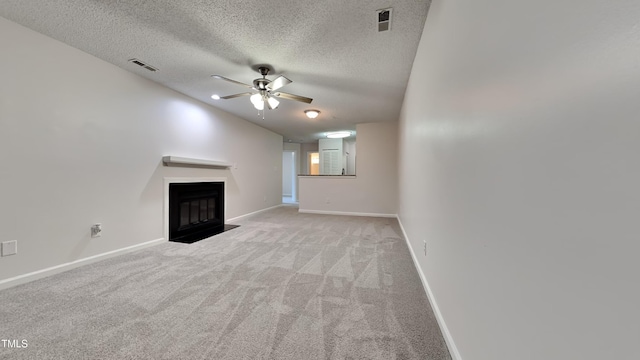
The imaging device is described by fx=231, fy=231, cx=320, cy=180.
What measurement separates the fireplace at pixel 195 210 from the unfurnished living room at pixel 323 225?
0.04 meters

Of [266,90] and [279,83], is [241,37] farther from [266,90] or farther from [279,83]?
[266,90]

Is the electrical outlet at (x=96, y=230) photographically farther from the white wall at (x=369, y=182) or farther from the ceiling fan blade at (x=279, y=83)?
the white wall at (x=369, y=182)

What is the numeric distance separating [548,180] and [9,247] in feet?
12.1

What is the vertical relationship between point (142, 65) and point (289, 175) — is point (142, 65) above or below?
above

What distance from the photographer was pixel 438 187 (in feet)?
5.19

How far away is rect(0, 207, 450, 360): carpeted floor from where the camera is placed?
1.32 metres

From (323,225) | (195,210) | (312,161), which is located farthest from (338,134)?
(195,210)

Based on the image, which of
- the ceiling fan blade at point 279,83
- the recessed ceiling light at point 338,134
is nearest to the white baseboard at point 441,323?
the ceiling fan blade at point 279,83

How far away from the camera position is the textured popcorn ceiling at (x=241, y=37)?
6.12ft

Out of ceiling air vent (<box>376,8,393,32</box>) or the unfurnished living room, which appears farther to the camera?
ceiling air vent (<box>376,8,393,32</box>)

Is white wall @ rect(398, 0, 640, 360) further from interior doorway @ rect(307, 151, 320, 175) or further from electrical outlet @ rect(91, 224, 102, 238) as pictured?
interior doorway @ rect(307, 151, 320, 175)

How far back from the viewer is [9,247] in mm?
2049

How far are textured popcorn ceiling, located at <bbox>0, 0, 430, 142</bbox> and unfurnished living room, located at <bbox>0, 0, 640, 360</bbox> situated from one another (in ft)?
0.07

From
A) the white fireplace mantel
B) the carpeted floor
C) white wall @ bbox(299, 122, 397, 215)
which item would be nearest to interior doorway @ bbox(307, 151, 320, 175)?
white wall @ bbox(299, 122, 397, 215)
